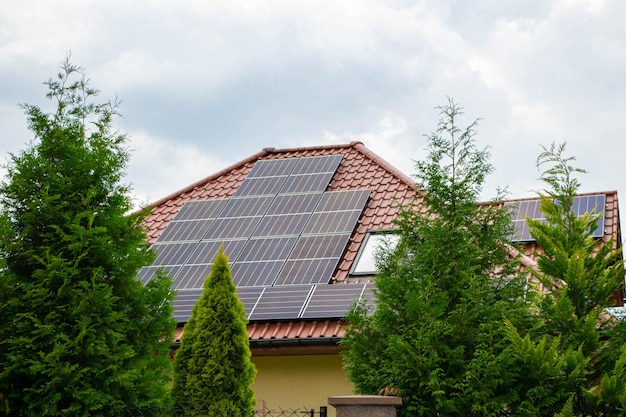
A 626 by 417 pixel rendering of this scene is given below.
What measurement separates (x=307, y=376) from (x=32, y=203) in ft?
18.1

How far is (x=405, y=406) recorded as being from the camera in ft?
26.1

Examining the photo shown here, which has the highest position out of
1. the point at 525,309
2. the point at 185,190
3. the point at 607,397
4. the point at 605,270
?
the point at 185,190

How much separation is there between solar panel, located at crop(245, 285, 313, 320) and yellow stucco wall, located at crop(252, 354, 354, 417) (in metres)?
0.76

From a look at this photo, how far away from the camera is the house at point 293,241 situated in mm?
12203

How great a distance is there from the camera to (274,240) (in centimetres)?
1473

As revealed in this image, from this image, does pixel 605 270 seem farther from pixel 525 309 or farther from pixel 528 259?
pixel 528 259

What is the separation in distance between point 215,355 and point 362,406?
2.96 metres

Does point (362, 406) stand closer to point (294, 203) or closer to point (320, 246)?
point (320, 246)

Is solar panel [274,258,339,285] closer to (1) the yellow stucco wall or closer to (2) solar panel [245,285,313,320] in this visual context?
(2) solar panel [245,285,313,320]

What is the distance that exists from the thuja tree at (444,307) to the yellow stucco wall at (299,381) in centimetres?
279

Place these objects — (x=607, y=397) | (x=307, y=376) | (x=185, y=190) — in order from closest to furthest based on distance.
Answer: (x=607, y=397), (x=307, y=376), (x=185, y=190)

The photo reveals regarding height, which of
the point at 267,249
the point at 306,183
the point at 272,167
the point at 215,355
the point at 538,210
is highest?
the point at 272,167

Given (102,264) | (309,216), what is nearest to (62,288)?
(102,264)

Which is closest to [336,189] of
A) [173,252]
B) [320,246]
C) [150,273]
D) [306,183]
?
[306,183]
